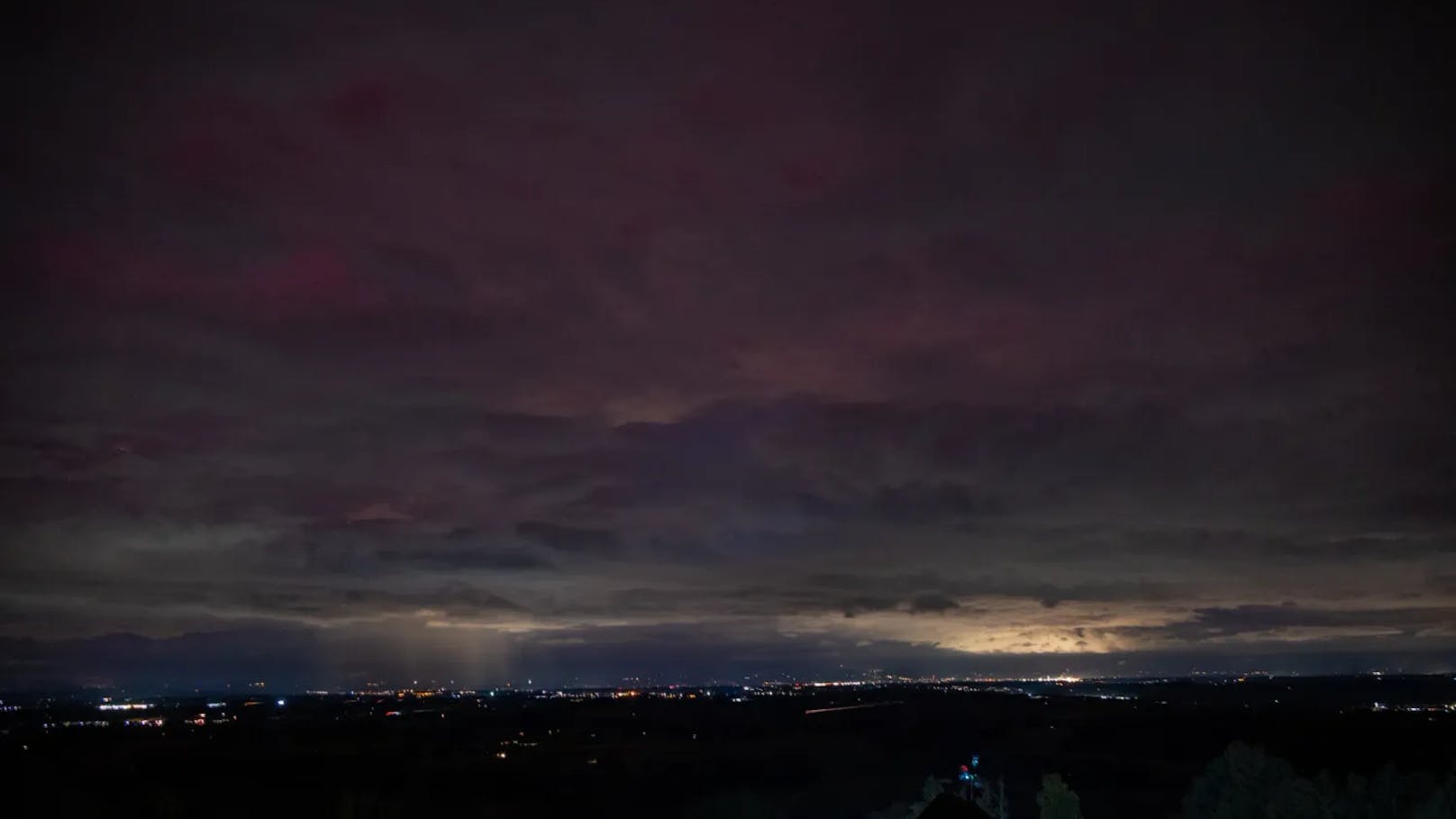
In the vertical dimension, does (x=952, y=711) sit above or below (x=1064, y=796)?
below

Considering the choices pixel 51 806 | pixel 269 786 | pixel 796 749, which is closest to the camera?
pixel 51 806

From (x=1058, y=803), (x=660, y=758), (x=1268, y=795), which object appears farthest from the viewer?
(x=660, y=758)

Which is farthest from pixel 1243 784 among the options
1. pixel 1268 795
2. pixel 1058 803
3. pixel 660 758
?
pixel 660 758

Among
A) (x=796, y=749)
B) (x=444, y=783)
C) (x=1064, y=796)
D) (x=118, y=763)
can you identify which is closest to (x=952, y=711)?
(x=796, y=749)

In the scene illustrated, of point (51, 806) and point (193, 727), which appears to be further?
point (193, 727)

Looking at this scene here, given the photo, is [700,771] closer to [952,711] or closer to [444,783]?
[444,783]

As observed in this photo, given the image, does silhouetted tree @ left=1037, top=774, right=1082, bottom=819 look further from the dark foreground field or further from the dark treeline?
the dark foreground field

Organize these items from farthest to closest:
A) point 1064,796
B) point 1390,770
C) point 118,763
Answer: point 118,763, point 1390,770, point 1064,796

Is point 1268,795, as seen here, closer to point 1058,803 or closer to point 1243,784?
point 1243,784
